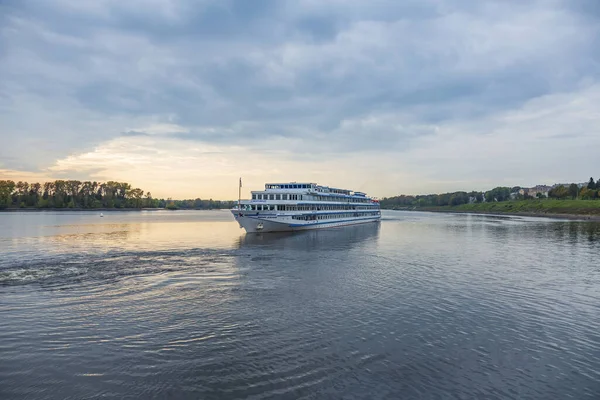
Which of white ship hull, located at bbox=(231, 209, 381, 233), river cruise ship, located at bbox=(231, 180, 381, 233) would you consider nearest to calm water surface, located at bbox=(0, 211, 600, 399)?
white ship hull, located at bbox=(231, 209, 381, 233)

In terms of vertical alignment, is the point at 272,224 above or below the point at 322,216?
below

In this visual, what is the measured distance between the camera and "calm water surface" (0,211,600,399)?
1387cm

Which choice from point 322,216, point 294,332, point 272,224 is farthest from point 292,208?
point 294,332

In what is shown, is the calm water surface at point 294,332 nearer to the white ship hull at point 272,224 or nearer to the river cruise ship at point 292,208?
the white ship hull at point 272,224

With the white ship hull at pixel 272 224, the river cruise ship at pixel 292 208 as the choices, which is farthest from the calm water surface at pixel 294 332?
the river cruise ship at pixel 292 208

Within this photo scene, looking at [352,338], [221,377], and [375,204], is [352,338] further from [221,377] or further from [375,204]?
[375,204]

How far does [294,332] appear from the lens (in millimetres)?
19094

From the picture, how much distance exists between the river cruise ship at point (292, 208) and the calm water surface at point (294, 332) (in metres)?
35.6

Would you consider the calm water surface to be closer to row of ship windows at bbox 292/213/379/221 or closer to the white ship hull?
the white ship hull

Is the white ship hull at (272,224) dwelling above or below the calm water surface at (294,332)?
above

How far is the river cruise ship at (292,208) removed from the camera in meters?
72.9

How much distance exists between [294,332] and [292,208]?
61.6m

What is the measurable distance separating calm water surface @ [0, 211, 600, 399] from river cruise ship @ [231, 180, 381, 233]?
35566 millimetres

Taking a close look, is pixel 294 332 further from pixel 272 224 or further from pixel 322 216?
pixel 322 216
